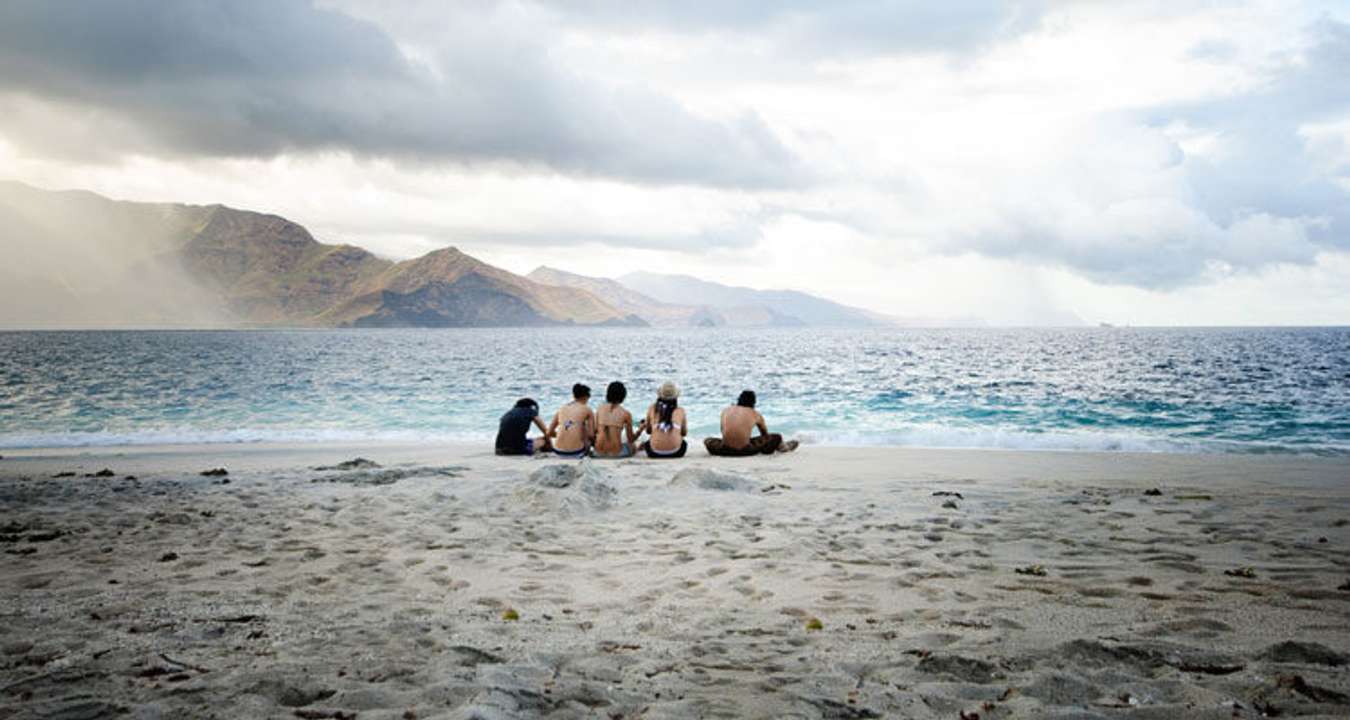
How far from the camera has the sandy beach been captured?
3.67m

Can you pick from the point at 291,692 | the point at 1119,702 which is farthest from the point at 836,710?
the point at 291,692

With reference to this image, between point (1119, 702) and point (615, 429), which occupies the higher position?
point (615, 429)

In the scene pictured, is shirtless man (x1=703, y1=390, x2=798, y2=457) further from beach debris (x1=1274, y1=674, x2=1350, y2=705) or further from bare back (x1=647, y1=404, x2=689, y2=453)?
beach debris (x1=1274, y1=674, x2=1350, y2=705)

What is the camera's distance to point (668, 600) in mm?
5457

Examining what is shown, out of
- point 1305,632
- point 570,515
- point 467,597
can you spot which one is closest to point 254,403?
point 570,515

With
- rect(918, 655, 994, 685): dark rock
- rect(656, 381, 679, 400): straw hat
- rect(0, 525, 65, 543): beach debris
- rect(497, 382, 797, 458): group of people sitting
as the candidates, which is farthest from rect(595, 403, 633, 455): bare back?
rect(918, 655, 994, 685): dark rock

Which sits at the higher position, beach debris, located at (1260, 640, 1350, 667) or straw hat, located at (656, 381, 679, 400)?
straw hat, located at (656, 381, 679, 400)

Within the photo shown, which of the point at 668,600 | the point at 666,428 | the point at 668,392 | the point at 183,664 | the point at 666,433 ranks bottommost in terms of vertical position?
the point at 668,600

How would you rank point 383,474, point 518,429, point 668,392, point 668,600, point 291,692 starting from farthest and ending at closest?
point 518,429
point 668,392
point 383,474
point 668,600
point 291,692

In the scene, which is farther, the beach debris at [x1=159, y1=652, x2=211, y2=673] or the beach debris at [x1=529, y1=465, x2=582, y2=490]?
the beach debris at [x1=529, y1=465, x2=582, y2=490]

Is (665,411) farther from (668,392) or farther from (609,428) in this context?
(609,428)

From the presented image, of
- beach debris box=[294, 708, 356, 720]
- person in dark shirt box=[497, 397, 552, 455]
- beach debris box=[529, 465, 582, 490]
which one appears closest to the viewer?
beach debris box=[294, 708, 356, 720]

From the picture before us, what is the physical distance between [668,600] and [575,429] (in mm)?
9434

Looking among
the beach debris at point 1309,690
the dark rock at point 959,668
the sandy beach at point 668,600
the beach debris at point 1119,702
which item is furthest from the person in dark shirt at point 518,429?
the beach debris at point 1309,690
